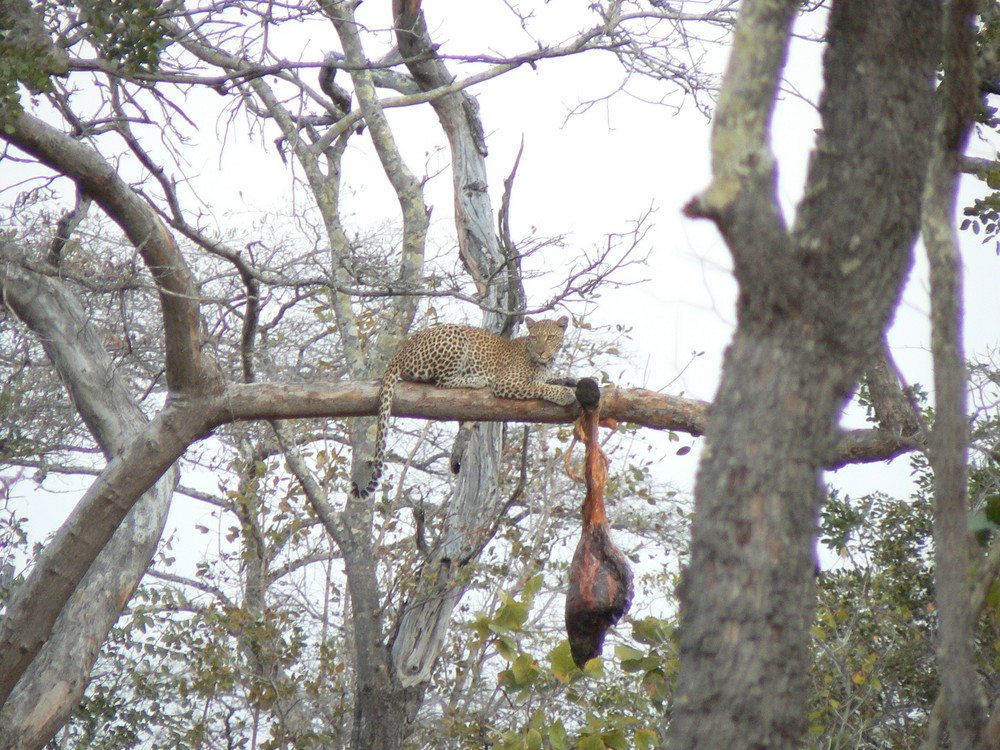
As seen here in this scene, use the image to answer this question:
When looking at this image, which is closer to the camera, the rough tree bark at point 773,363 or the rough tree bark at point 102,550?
the rough tree bark at point 773,363

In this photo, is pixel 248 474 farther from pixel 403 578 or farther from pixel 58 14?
pixel 58 14

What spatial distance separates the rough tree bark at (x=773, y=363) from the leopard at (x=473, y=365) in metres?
2.97

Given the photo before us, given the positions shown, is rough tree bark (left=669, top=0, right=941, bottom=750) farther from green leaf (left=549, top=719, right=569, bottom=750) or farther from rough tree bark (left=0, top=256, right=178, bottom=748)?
rough tree bark (left=0, top=256, right=178, bottom=748)

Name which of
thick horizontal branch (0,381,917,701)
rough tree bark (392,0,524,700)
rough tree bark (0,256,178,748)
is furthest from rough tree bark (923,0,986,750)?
rough tree bark (0,256,178,748)

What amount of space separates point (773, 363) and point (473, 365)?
403cm

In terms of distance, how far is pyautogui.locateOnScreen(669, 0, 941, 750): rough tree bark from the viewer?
176 centimetres

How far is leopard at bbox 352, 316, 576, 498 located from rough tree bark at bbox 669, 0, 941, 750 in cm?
297

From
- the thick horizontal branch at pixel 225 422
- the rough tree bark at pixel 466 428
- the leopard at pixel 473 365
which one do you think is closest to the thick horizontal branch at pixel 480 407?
the thick horizontal branch at pixel 225 422

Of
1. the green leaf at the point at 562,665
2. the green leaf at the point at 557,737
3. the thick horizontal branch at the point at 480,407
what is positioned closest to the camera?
the green leaf at the point at 562,665

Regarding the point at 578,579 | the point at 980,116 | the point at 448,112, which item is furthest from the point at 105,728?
the point at 980,116

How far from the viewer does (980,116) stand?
13.7 feet

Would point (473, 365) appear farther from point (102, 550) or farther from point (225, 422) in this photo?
point (102, 550)

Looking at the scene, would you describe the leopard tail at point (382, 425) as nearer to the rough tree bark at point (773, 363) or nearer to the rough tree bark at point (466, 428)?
the rough tree bark at point (466, 428)

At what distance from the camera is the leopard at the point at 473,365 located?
17.2ft
